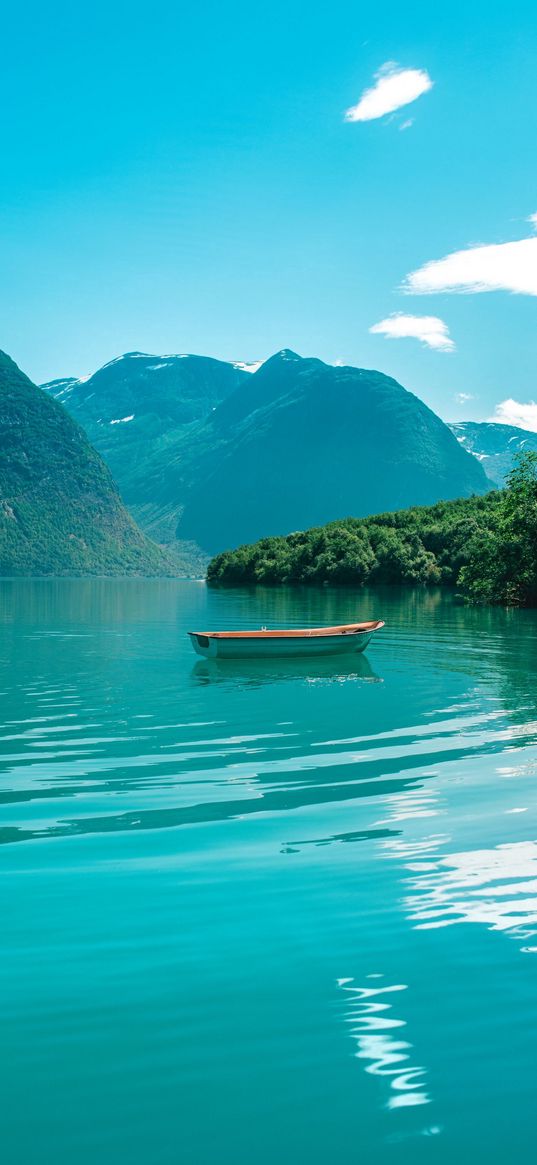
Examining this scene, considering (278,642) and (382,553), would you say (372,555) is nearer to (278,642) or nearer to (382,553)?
(382,553)

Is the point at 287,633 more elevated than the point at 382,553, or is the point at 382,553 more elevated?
the point at 382,553

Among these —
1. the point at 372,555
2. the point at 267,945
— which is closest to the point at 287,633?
the point at 267,945

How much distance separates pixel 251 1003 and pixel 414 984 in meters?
1.74

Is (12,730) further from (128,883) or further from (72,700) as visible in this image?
(128,883)

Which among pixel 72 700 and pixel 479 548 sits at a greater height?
pixel 479 548

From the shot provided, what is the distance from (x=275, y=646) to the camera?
41062mm

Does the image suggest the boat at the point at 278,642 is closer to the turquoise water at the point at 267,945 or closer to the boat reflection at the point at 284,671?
the boat reflection at the point at 284,671

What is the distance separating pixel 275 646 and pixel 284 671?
1.23m

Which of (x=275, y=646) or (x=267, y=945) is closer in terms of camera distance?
(x=267, y=945)

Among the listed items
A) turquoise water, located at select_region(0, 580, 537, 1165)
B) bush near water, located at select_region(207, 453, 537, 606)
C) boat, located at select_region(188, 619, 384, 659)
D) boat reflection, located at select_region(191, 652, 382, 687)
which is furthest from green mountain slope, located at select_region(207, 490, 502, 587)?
turquoise water, located at select_region(0, 580, 537, 1165)

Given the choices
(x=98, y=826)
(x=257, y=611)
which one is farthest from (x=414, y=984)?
(x=257, y=611)

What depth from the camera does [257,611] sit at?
8131 centimetres

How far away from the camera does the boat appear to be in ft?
133

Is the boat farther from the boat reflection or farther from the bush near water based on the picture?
the bush near water
